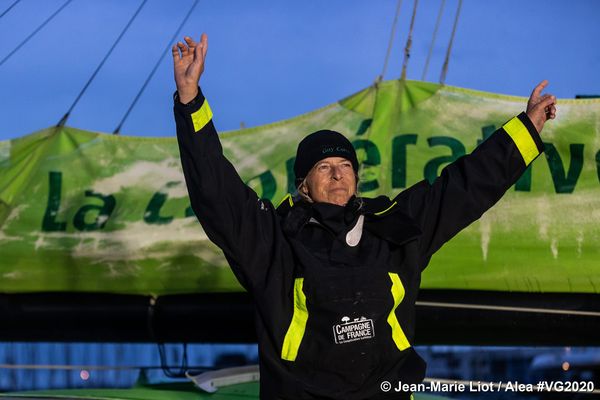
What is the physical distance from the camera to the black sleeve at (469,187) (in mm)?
3045

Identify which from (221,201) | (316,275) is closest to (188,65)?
(221,201)

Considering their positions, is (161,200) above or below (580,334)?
above

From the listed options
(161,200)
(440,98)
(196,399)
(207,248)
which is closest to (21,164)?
(161,200)

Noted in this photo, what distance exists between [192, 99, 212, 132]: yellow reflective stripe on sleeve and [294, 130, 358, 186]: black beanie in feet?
1.21

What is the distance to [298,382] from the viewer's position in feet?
8.98

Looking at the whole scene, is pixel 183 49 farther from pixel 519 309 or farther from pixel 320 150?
pixel 519 309

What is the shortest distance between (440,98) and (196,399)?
167 centimetres

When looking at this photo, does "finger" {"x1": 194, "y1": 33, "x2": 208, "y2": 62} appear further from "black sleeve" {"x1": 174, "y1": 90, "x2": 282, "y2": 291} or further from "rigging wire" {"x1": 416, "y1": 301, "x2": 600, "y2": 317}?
"rigging wire" {"x1": 416, "y1": 301, "x2": 600, "y2": 317}

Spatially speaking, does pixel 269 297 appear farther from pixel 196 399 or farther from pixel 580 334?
pixel 580 334

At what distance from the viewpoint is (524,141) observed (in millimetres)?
3107

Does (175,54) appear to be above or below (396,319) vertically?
above

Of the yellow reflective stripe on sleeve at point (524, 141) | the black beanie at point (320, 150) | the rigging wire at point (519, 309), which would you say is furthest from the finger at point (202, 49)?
the rigging wire at point (519, 309)

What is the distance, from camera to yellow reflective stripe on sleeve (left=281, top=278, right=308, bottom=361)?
2.76 meters

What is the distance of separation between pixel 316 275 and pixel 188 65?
26.1 inches
